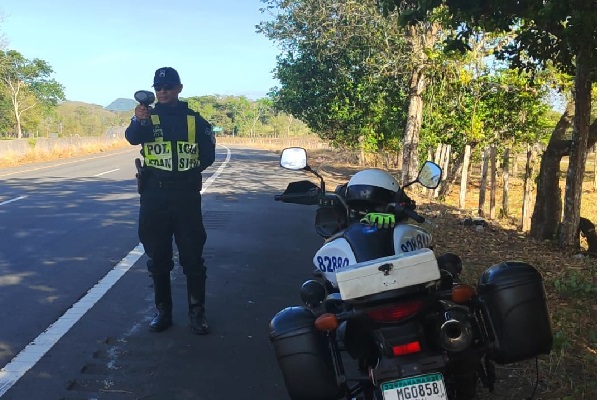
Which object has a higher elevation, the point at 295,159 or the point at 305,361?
the point at 295,159

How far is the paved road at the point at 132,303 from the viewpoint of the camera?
3.80 m

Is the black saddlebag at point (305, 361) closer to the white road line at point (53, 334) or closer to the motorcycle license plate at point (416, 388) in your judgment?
the motorcycle license plate at point (416, 388)

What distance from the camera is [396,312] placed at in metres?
2.46

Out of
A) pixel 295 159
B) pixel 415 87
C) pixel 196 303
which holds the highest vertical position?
pixel 415 87

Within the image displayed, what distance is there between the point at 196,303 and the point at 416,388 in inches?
110

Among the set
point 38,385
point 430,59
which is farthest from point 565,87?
point 38,385

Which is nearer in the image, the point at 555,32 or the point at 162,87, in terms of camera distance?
the point at 162,87

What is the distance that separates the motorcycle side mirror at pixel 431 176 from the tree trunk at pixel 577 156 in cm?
451

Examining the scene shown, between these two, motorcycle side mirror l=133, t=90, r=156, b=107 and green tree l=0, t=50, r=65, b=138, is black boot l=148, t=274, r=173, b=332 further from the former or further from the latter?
green tree l=0, t=50, r=65, b=138

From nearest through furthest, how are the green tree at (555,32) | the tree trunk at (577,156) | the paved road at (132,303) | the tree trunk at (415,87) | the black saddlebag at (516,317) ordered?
1. the black saddlebag at (516,317)
2. the paved road at (132,303)
3. the green tree at (555,32)
4. the tree trunk at (577,156)
5. the tree trunk at (415,87)

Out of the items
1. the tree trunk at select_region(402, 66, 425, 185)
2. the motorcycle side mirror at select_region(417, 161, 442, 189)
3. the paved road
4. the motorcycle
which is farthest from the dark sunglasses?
the tree trunk at select_region(402, 66, 425, 185)

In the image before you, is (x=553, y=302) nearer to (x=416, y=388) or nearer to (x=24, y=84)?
(x=416, y=388)

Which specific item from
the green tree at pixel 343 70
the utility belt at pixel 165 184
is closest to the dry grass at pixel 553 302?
the utility belt at pixel 165 184

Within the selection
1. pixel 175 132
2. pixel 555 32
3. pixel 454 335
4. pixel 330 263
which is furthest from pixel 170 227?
pixel 555 32
